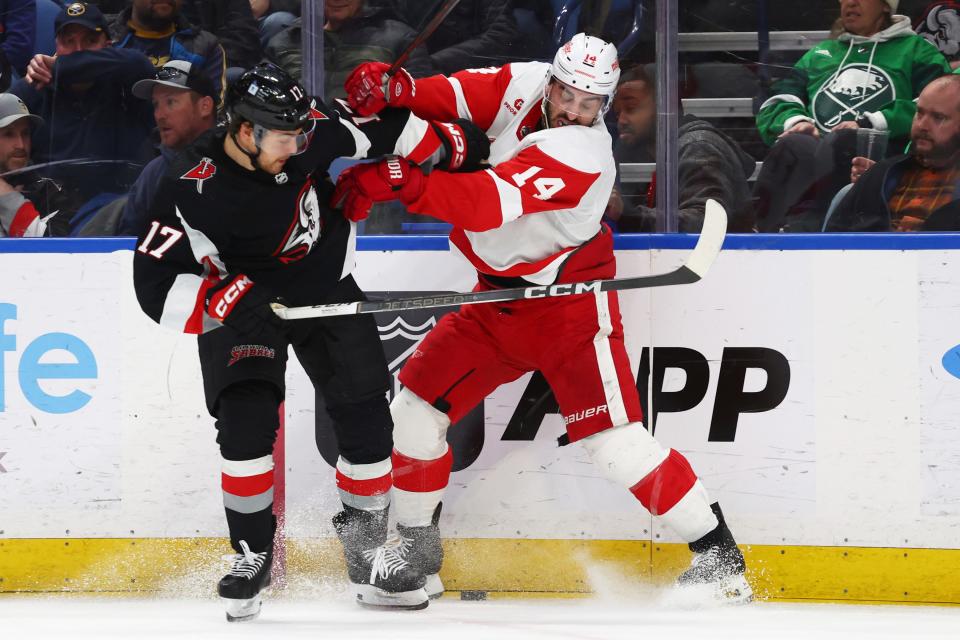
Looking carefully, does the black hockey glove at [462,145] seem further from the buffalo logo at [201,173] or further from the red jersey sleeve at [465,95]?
the buffalo logo at [201,173]

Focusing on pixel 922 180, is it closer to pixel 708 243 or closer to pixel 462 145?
pixel 708 243

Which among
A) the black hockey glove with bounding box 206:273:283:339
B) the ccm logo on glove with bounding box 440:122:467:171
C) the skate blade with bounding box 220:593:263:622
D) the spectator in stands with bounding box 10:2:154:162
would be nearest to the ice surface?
the skate blade with bounding box 220:593:263:622

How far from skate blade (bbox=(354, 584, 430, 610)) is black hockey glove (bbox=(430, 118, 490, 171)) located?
3.58 feet

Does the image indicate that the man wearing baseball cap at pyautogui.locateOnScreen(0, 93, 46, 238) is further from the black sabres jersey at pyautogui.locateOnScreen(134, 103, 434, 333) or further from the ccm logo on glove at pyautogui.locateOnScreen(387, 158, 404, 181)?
the ccm logo on glove at pyautogui.locateOnScreen(387, 158, 404, 181)

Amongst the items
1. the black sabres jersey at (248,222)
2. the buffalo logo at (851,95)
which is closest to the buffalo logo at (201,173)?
the black sabres jersey at (248,222)

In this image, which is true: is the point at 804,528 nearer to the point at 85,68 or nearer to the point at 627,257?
the point at 627,257

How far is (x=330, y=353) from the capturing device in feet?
8.95

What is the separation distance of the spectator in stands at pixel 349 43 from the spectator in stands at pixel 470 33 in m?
0.04

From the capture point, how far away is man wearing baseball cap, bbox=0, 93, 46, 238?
A: 3.10 m

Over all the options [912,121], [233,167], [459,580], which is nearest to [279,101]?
[233,167]

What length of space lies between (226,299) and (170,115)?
34.0 inches

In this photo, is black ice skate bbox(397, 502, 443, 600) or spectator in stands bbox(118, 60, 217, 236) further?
spectator in stands bbox(118, 60, 217, 236)

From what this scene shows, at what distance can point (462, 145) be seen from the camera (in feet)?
8.75

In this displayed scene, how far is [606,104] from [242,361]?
A: 3.50ft
